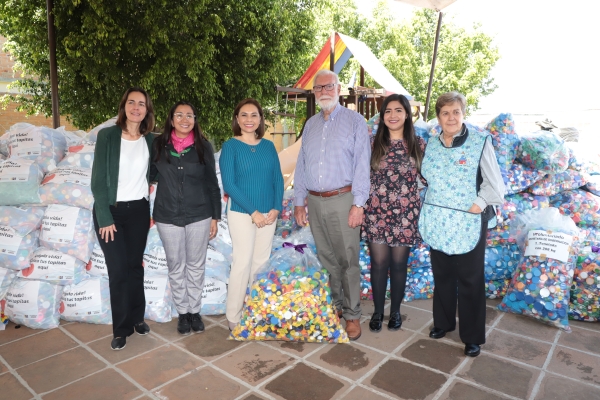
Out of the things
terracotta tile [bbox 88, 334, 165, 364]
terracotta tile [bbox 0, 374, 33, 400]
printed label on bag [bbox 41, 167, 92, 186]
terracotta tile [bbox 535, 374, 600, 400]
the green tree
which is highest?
the green tree

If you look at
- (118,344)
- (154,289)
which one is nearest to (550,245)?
(154,289)

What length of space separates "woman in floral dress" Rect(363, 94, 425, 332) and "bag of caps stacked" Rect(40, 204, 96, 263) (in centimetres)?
192

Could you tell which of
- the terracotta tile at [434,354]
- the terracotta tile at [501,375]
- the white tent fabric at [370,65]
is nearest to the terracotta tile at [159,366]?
the terracotta tile at [434,354]

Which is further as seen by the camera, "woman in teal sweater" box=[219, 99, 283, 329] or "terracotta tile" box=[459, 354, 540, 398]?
"woman in teal sweater" box=[219, 99, 283, 329]

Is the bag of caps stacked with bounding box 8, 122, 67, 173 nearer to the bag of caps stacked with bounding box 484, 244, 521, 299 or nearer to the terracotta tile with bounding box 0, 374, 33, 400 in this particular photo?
the terracotta tile with bounding box 0, 374, 33, 400

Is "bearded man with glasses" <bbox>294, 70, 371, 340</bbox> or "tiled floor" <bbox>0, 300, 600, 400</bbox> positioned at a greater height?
"bearded man with glasses" <bbox>294, 70, 371, 340</bbox>

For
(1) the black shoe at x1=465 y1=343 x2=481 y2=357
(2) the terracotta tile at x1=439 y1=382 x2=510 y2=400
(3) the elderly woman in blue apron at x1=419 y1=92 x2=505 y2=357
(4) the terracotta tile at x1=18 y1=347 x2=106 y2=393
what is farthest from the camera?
(1) the black shoe at x1=465 y1=343 x2=481 y2=357

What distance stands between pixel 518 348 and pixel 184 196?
225 centimetres

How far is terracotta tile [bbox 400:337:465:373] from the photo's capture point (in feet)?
7.69

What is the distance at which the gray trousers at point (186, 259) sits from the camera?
261 centimetres

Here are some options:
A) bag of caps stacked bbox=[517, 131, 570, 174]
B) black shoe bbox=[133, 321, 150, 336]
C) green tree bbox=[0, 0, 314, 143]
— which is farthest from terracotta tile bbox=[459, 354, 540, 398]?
green tree bbox=[0, 0, 314, 143]

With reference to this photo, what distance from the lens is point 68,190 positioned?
2.89 meters

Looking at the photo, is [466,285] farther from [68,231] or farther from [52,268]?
[52,268]

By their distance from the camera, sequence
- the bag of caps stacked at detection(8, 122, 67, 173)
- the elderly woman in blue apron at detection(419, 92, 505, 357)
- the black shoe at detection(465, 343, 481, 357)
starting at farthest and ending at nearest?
the bag of caps stacked at detection(8, 122, 67, 173), the black shoe at detection(465, 343, 481, 357), the elderly woman in blue apron at detection(419, 92, 505, 357)
